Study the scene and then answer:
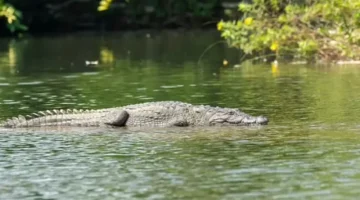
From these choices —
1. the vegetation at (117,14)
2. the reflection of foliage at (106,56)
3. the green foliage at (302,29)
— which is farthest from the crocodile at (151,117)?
the vegetation at (117,14)

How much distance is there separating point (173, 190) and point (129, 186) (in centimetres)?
49

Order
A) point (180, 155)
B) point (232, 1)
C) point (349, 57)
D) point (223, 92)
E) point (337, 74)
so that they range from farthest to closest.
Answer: point (232, 1), point (349, 57), point (337, 74), point (223, 92), point (180, 155)

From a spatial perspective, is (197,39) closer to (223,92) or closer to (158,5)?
(158,5)

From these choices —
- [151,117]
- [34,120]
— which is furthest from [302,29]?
[34,120]

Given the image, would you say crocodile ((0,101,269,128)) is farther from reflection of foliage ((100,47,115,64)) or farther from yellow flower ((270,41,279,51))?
reflection of foliage ((100,47,115,64))

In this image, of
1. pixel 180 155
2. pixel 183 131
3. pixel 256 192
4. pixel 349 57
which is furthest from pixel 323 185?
pixel 349 57

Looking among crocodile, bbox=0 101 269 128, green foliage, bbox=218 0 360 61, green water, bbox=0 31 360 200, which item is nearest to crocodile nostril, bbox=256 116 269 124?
crocodile, bbox=0 101 269 128

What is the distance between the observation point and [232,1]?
53250 mm

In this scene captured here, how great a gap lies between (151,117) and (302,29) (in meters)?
10.6

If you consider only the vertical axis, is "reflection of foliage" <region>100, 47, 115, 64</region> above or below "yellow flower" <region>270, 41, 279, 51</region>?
below

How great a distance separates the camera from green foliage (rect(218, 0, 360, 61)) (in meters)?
23.3

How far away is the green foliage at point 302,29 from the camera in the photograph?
2330 centimetres

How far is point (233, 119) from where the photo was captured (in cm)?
1415

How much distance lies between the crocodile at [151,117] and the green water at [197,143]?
271 millimetres
